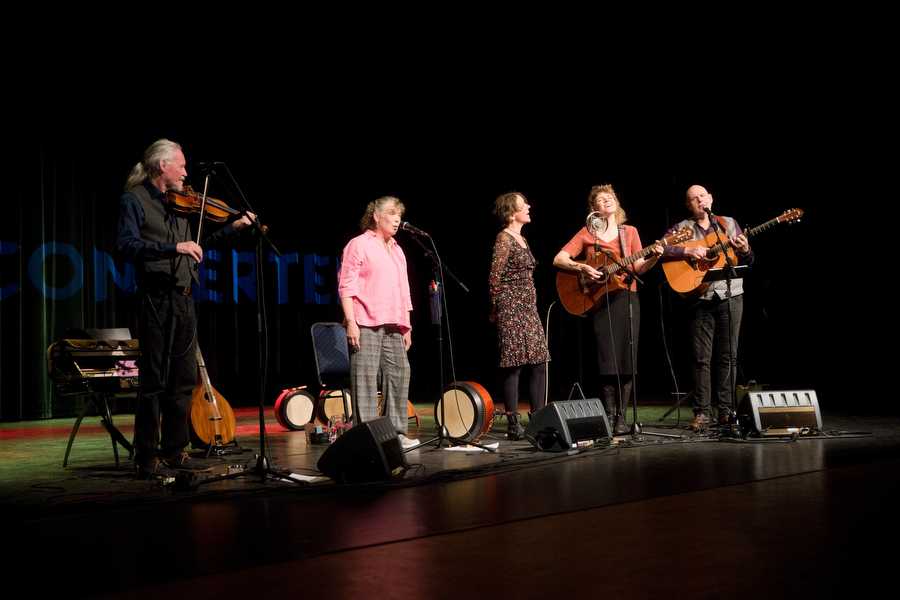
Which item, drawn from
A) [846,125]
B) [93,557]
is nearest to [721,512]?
[93,557]

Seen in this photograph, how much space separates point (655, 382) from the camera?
777 cm

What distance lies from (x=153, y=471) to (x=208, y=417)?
102 centimetres

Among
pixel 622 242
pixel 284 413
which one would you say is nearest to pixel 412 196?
pixel 284 413

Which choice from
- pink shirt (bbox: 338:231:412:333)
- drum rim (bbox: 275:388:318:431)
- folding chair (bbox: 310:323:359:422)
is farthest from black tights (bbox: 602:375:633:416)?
drum rim (bbox: 275:388:318:431)

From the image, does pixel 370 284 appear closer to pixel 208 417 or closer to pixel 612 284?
pixel 208 417

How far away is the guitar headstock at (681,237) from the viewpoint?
439cm

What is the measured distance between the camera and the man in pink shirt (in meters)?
3.91

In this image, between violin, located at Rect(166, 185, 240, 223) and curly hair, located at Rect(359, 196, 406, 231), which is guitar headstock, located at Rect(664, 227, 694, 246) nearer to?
curly hair, located at Rect(359, 196, 406, 231)

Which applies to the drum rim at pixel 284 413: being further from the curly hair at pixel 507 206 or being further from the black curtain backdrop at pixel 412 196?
the curly hair at pixel 507 206

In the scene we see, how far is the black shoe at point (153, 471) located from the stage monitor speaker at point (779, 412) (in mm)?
3071

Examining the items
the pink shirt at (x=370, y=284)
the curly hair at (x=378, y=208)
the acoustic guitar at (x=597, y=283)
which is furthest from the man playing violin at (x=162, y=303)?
the acoustic guitar at (x=597, y=283)

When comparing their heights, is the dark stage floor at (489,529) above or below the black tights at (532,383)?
below

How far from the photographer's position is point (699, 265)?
14.7 ft

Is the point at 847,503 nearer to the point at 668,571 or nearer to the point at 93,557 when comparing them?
the point at 668,571
